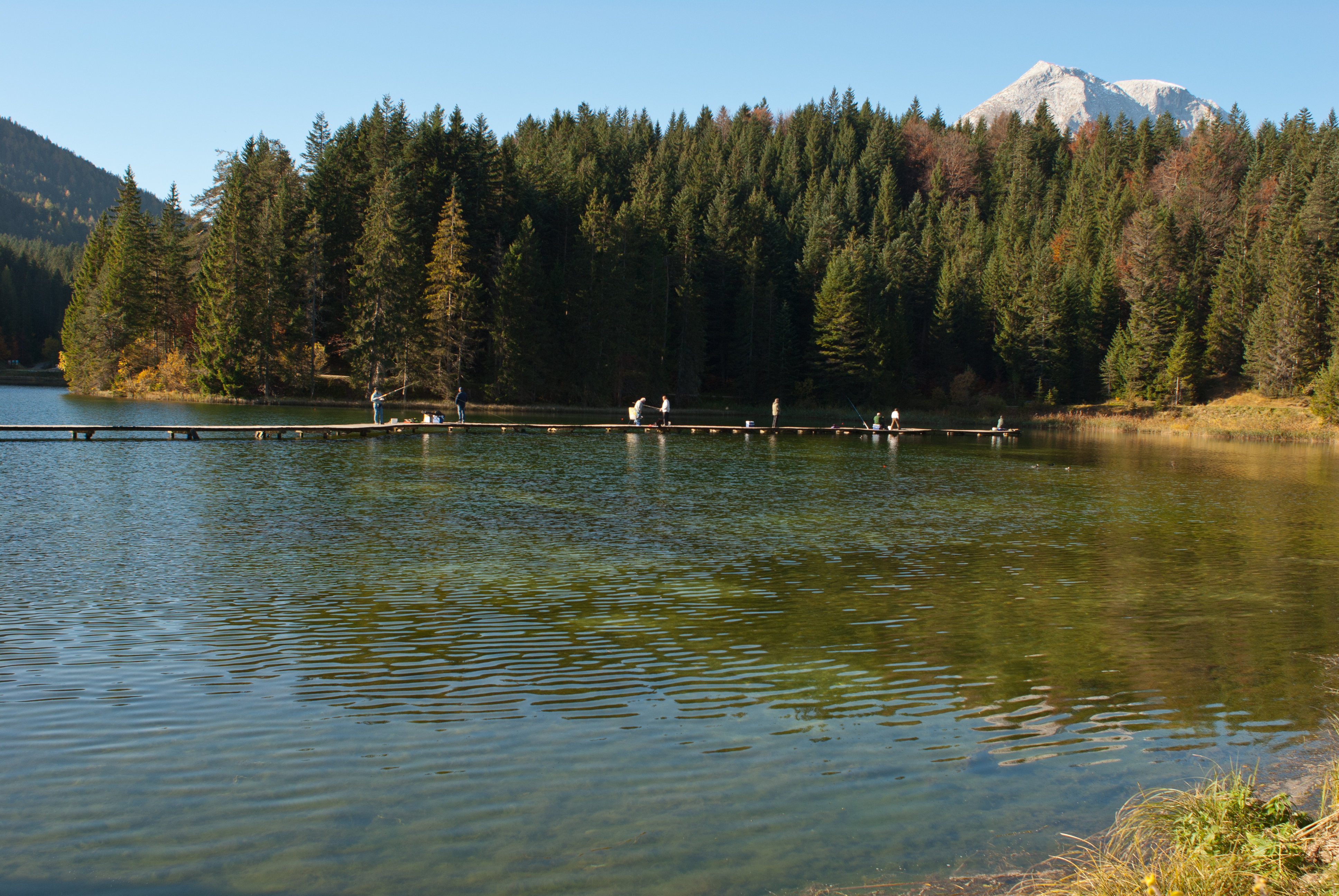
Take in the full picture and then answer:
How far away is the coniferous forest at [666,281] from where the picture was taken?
6494 cm

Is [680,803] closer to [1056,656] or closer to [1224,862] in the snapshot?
[1224,862]

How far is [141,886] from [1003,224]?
110050 mm

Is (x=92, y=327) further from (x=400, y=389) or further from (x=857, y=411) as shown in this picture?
(x=857, y=411)

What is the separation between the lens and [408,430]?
136ft

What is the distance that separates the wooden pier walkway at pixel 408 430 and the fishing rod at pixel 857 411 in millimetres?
4253

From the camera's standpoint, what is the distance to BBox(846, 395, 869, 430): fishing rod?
64.5 metres

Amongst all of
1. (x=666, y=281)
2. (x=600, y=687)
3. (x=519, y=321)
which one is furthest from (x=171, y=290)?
(x=600, y=687)

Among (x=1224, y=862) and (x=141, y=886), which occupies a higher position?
(x=1224, y=862)

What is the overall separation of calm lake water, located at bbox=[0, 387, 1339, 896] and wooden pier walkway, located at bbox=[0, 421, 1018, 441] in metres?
14.8

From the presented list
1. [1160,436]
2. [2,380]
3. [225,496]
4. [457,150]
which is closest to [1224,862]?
[225,496]

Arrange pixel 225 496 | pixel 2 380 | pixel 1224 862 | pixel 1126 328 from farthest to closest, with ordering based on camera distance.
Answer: pixel 2 380 < pixel 1126 328 < pixel 225 496 < pixel 1224 862

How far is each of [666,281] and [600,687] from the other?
231 feet

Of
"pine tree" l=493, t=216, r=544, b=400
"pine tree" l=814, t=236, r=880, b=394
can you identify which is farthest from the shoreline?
"pine tree" l=814, t=236, r=880, b=394

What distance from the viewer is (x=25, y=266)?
138 meters
